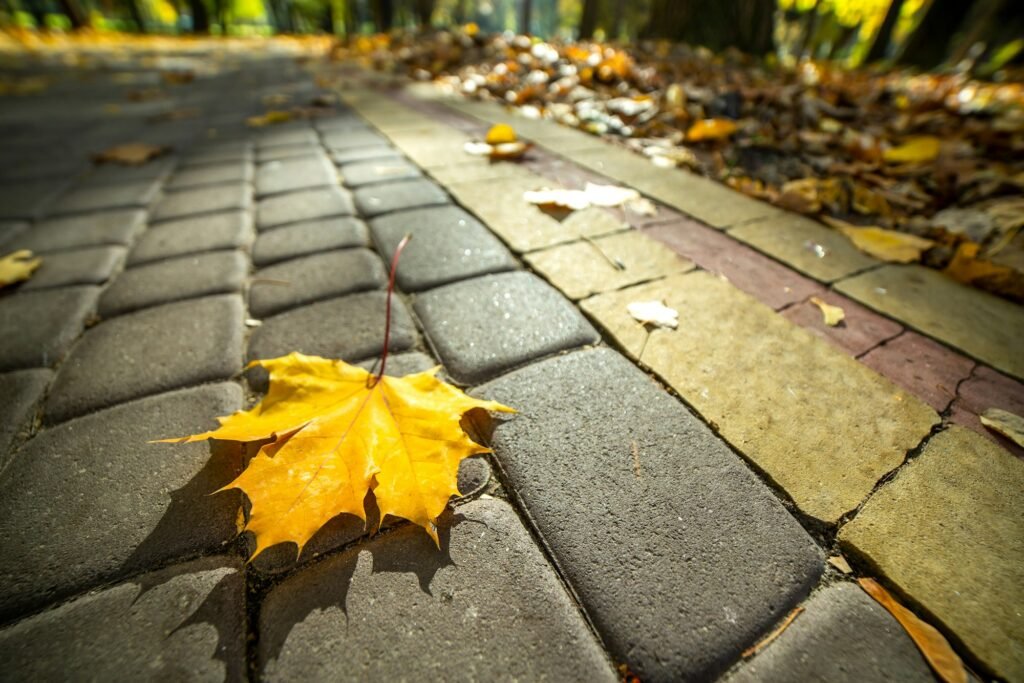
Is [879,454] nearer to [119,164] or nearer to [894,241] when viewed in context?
[894,241]

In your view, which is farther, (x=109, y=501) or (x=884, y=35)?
(x=884, y=35)

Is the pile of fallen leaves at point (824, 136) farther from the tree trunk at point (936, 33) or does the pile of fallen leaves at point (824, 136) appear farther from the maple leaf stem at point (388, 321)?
the tree trunk at point (936, 33)

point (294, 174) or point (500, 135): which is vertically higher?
point (500, 135)

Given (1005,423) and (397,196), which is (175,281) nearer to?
(397,196)

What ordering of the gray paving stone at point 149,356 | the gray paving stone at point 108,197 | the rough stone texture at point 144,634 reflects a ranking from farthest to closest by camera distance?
the gray paving stone at point 108,197 → the gray paving stone at point 149,356 → the rough stone texture at point 144,634

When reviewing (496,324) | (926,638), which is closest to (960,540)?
(926,638)

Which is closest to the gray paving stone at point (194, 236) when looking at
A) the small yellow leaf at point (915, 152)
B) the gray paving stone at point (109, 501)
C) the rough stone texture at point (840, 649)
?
the gray paving stone at point (109, 501)

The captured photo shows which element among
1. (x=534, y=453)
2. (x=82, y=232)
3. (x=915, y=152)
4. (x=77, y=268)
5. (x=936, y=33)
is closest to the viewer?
(x=534, y=453)
